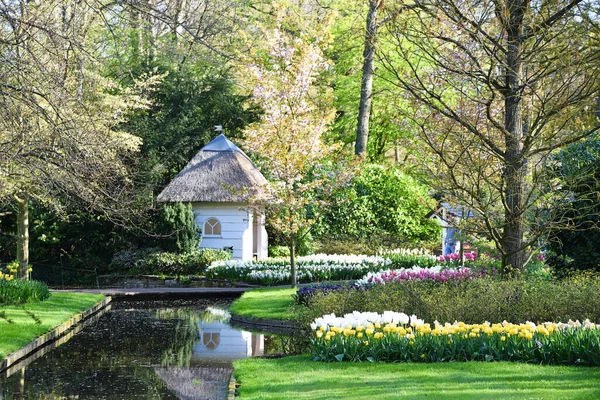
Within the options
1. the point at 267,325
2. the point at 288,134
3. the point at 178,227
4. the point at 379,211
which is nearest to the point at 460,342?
the point at 267,325

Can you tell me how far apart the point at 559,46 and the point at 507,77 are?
785 mm

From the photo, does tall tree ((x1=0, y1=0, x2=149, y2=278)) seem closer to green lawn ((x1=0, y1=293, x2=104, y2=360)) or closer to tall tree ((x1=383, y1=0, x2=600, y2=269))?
green lawn ((x1=0, y1=293, x2=104, y2=360))

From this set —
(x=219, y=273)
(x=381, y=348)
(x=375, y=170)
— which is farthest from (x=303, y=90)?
(x=381, y=348)

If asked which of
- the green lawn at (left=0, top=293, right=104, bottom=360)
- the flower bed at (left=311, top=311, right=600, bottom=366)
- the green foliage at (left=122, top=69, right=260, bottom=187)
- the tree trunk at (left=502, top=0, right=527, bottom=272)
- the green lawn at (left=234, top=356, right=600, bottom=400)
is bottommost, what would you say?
the green lawn at (left=0, top=293, right=104, bottom=360)

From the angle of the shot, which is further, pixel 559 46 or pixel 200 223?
pixel 200 223

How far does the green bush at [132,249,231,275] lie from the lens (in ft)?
75.7

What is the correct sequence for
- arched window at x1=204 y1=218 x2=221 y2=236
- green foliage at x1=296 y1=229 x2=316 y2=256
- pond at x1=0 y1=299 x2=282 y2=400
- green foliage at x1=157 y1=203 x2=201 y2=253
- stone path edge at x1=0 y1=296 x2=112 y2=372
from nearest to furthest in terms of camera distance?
pond at x1=0 y1=299 x2=282 y2=400
stone path edge at x1=0 y1=296 x2=112 y2=372
green foliage at x1=157 y1=203 x2=201 y2=253
arched window at x1=204 y1=218 x2=221 y2=236
green foliage at x1=296 y1=229 x2=316 y2=256

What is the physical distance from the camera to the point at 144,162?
77.2ft

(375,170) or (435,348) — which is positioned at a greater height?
(375,170)

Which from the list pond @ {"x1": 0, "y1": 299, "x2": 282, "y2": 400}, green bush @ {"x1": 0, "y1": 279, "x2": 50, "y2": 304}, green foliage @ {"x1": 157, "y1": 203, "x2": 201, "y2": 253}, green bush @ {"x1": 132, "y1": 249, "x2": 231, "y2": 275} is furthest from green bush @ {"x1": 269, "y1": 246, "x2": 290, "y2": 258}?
green bush @ {"x1": 0, "y1": 279, "x2": 50, "y2": 304}

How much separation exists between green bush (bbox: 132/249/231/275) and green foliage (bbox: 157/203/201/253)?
375mm

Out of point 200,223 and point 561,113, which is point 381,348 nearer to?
point 561,113

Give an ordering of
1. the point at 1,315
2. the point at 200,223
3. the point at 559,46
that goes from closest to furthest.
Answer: the point at 559,46, the point at 1,315, the point at 200,223

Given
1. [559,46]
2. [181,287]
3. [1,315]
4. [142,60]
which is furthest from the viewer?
[142,60]
